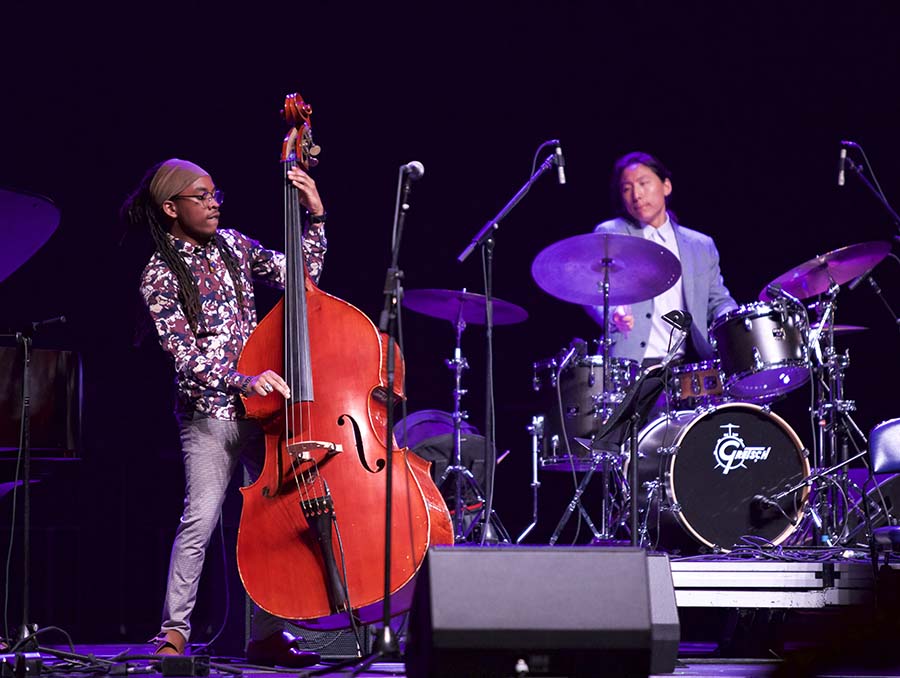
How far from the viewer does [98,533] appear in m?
6.32

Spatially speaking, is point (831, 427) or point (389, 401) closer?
point (389, 401)

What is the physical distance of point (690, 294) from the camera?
6000 millimetres

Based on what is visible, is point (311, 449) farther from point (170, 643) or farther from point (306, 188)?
point (306, 188)

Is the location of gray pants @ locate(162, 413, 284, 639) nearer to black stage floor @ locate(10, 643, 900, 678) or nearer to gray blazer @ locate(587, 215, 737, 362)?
black stage floor @ locate(10, 643, 900, 678)

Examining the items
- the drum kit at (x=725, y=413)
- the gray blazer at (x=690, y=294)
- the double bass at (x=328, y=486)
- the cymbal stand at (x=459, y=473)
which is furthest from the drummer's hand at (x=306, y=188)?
the gray blazer at (x=690, y=294)

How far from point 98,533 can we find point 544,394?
2.57m

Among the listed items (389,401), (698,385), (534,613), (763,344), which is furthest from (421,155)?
(534,613)

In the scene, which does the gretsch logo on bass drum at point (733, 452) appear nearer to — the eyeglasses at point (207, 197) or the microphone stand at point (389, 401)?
the microphone stand at point (389, 401)

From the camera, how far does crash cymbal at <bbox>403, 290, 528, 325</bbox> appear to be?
19.0 ft

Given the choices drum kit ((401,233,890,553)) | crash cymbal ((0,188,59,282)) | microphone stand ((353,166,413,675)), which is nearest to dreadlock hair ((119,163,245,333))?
crash cymbal ((0,188,59,282))

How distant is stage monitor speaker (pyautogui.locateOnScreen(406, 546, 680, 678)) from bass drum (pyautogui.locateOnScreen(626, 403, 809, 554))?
263 cm

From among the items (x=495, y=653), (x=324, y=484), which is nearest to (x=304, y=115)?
(x=324, y=484)

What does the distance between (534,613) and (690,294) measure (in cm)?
364

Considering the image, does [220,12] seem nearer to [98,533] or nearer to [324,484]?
[98,533]
